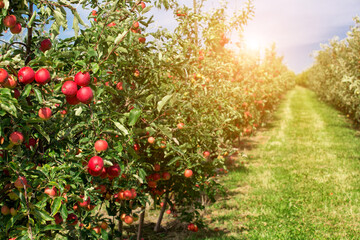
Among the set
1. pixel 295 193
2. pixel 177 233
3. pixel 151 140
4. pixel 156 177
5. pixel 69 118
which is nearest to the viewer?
pixel 69 118

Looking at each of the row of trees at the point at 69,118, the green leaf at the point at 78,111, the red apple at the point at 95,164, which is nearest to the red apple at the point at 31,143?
the row of trees at the point at 69,118

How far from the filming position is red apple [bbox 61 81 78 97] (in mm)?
1781

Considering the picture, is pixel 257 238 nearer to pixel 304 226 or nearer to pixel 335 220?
pixel 304 226

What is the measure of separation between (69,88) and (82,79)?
89mm

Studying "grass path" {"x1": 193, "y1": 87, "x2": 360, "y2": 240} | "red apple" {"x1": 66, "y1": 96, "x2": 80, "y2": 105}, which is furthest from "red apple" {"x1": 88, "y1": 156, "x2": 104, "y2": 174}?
"grass path" {"x1": 193, "y1": 87, "x2": 360, "y2": 240}

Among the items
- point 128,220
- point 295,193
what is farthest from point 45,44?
point 295,193

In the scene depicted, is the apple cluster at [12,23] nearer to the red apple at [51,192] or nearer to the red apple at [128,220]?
the red apple at [51,192]

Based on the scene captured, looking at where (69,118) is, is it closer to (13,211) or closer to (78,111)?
(78,111)

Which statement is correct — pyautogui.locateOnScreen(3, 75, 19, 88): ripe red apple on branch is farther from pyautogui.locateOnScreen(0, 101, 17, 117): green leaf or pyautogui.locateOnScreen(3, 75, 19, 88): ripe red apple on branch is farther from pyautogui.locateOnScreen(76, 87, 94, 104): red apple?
pyautogui.locateOnScreen(76, 87, 94, 104): red apple

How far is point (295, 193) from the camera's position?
7.03m

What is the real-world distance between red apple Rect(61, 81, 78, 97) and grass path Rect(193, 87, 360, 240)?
4.04 meters

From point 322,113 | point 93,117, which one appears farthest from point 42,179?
point 322,113

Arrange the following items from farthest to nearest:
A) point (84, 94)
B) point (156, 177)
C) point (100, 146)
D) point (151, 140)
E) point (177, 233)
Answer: point (177, 233), point (156, 177), point (151, 140), point (100, 146), point (84, 94)

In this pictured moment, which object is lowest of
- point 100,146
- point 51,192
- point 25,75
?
point 51,192
